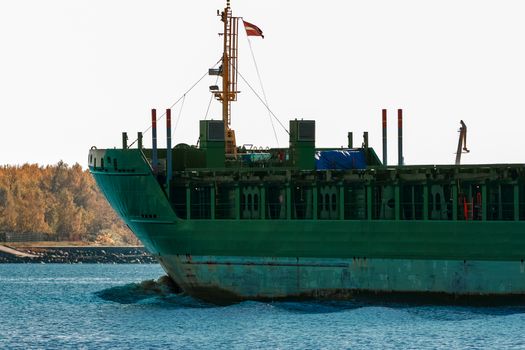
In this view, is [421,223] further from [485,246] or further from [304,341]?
[304,341]

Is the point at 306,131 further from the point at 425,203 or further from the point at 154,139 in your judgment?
the point at 425,203

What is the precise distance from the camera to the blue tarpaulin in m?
83.5

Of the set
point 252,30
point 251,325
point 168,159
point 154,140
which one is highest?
point 252,30

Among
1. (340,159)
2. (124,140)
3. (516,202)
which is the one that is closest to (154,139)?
(124,140)

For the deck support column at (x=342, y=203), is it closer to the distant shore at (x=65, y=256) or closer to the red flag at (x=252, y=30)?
the red flag at (x=252, y=30)

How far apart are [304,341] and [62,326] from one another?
47.7ft

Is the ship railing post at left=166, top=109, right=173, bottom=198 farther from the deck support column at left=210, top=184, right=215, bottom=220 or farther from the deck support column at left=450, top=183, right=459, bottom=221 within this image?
the deck support column at left=450, top=183, right=459, bottom=221

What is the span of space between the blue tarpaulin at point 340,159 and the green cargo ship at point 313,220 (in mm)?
128

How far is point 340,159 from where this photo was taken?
84.5 metres

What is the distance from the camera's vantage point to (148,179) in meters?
79.3

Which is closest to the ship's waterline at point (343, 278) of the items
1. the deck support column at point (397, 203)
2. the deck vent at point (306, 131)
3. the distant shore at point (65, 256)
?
the deck support column at point (397, 203)

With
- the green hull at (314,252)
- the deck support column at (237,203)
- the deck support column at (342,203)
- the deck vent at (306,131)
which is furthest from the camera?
the deck vent at (306,131)

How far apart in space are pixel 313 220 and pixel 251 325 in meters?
8.23

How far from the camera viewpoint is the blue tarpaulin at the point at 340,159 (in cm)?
8350
